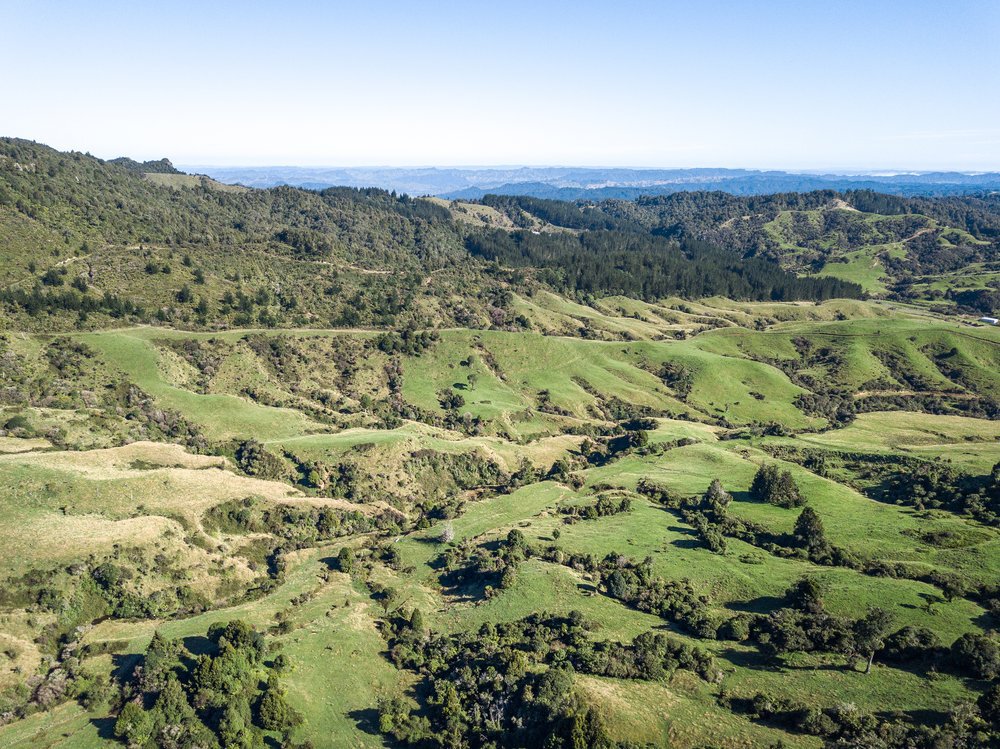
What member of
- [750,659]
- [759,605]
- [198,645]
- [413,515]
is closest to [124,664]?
[198,645]

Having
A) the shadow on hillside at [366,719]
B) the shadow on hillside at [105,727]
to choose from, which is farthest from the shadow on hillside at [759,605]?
the shadow on hillside at [105,727]

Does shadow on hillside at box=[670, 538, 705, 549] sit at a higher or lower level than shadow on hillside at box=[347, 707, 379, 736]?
higher

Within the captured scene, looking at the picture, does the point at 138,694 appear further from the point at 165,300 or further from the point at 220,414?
the point at 165,300

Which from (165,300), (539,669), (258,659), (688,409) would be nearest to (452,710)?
(539,669)

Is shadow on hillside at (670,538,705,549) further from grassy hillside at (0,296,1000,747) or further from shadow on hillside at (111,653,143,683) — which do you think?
shadow on hillside at (111,653,143,683)

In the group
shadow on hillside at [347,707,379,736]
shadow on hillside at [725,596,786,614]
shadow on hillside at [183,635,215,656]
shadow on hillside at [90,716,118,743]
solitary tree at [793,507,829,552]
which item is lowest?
shadow on hillside at [347,707,379,736]

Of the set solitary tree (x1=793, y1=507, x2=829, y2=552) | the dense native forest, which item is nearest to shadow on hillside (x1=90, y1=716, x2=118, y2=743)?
the dense native forest

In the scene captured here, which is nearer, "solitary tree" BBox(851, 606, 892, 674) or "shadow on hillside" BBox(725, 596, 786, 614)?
"solitary tree" BBox(851, 606, 892, 674)

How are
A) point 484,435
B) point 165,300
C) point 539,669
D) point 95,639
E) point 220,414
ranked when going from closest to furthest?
point 539,669 < point 95,639 < point 220,414 < point 484,435 < point 165,300

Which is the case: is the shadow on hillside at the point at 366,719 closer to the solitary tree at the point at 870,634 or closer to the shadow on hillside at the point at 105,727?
the shadow on hillside at the point at 105,727
